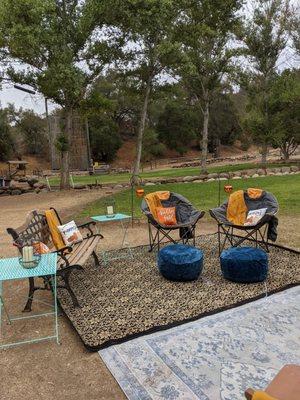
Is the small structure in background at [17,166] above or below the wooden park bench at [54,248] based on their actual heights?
above

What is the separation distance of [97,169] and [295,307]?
2514 cm

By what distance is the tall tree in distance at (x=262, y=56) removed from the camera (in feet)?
57.4

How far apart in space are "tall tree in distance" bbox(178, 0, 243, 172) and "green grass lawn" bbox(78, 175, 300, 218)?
4.33 m

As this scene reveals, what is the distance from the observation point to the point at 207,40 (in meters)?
15.5

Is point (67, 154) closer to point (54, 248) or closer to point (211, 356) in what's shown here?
point (54, 248)

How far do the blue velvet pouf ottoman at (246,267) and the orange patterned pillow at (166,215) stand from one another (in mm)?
1653

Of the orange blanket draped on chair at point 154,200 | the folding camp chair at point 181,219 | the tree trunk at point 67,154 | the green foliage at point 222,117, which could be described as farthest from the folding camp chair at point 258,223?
the green foliage at point 222,117

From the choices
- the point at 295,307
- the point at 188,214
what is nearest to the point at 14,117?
the point at 188,214

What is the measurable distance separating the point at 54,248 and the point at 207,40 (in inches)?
546

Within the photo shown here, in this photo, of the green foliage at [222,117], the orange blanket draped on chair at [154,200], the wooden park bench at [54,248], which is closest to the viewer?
the wooden park bench at [54,248]

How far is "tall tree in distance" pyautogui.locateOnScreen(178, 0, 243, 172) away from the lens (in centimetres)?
1431

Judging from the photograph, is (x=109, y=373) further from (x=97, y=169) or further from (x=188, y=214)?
(x=97, y=169)

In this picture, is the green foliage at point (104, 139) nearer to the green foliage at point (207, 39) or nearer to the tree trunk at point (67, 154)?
the green foliage at point (207, 39)

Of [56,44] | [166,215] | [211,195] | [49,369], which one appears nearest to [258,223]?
[166,215]
